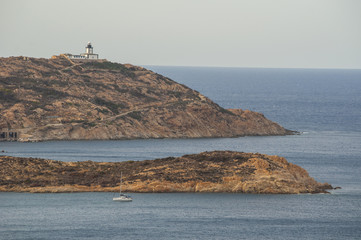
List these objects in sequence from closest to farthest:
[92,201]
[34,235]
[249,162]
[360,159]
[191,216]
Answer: [34,235]
[191,216]
[92,201]
[249,162]
[360,159]

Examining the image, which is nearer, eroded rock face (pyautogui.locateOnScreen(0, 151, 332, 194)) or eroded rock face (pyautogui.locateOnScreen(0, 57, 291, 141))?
eroded rock face (pyautogui.locateOnScreen(0, 151, 332, 194))

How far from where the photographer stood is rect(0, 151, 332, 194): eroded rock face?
112062mm

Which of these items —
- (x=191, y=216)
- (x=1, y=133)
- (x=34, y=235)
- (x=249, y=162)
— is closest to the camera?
(x=34, y=235)

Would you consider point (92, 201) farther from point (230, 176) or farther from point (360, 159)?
point (360, 159)

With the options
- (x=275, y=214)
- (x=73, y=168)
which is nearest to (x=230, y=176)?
(x=275, y=214)

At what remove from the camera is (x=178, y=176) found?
11406cm

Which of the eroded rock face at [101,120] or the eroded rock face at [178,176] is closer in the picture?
the eroded rock face at [178,176]

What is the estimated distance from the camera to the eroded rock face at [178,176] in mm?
112062

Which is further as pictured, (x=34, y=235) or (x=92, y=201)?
(x=92, y=201)

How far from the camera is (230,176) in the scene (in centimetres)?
11288

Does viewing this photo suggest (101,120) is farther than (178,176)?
Yes

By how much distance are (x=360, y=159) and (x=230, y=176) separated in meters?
46.1

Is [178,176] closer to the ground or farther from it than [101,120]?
closer to the ground

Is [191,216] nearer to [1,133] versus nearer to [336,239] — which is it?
[336,239]
